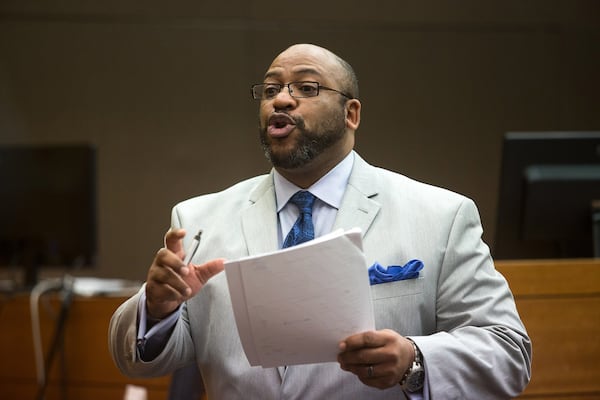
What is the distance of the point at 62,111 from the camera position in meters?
5.05

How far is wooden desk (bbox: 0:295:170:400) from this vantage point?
2883 millimetres

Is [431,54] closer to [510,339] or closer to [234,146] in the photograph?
[234,146]

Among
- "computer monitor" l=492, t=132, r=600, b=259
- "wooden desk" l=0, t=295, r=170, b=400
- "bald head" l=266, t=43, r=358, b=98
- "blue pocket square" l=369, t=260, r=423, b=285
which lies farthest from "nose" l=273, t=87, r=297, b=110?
"wooden desk" l=0, t=295, r=170, b=400

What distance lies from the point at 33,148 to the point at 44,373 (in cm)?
91

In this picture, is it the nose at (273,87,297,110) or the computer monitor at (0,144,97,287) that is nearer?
the nose at (273,87,297,110)

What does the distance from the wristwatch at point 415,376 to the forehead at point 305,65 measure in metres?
0.66

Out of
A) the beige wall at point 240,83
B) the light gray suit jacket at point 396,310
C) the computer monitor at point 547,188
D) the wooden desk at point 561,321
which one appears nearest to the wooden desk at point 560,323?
the wooden desk at point 561,321

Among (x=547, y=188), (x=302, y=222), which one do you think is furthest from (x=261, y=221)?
(x=547, y=188)

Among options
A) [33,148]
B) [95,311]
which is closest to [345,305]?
[95,311]

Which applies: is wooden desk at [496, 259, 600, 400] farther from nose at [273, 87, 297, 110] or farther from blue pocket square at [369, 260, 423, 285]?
nose at [273, 87, 297, 110]

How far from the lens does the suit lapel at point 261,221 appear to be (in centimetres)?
172

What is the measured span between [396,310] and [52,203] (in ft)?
6.40

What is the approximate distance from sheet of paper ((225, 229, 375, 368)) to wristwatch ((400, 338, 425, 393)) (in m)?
0.13

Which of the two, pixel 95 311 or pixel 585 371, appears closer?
pixel 585 371
